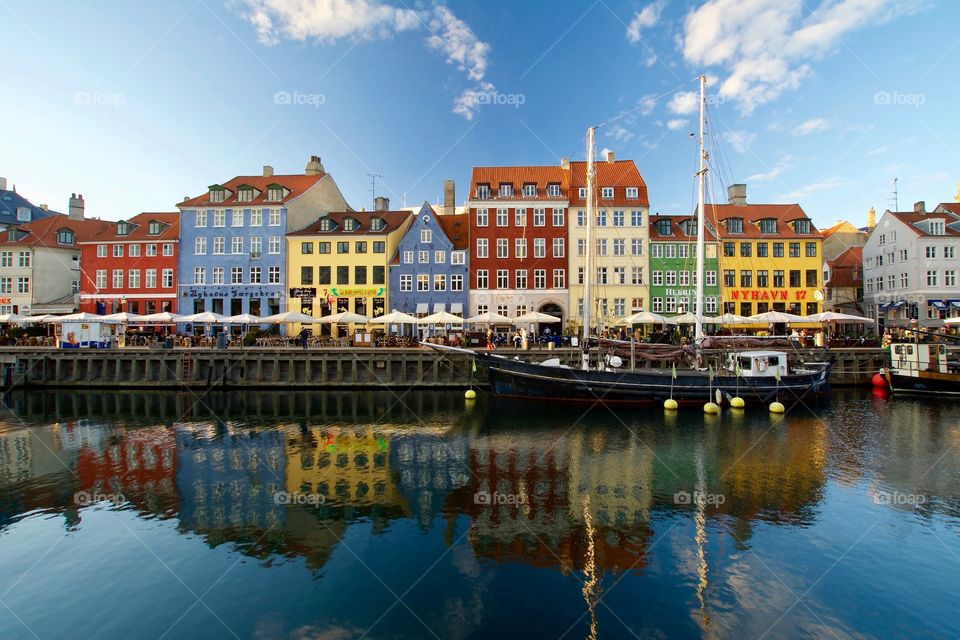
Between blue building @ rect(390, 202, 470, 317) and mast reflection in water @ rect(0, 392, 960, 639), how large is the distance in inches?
1006

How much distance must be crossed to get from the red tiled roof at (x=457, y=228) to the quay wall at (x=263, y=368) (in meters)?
16.4

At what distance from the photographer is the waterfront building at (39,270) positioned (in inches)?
2055

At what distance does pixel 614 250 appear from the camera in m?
48.3

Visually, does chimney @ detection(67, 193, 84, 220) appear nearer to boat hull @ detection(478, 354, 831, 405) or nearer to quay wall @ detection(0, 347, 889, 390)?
quay wall @ detection(0, 347, 889, 390)

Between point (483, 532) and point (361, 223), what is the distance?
42.9 m

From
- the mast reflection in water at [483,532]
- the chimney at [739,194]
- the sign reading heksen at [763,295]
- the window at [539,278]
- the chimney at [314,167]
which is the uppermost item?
the chimney at [314,167]

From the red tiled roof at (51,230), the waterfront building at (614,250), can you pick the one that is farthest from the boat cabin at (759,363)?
the red tiled roof at (51,230)

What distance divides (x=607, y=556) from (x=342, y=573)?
602 cm

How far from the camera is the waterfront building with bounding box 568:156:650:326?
47.6m

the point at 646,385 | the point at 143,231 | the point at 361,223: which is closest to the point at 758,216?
the point at 646,385

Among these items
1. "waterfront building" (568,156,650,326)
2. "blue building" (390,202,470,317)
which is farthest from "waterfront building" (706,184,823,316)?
"blue building" (390,202,470,317)

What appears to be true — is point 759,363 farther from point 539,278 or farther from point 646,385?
point 539,278

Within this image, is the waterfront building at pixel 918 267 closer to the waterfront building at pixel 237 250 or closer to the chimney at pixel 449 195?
the chimney at pixel 449 195

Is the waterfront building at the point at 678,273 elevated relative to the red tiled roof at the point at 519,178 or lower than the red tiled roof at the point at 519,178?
lower
